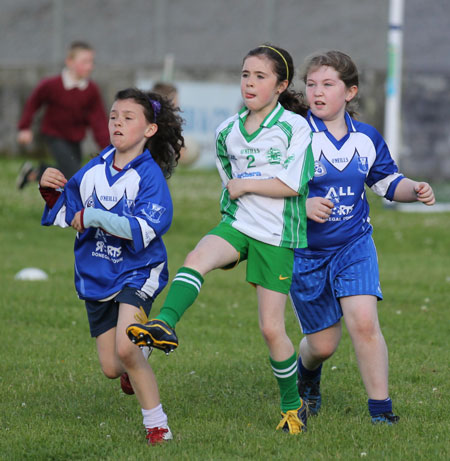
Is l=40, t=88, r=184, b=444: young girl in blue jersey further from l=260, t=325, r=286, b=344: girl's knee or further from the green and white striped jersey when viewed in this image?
l=260, t=325, r=286, b=344: girl's knee

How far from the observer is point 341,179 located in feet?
17.0

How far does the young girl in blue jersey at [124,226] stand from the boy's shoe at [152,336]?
46cm

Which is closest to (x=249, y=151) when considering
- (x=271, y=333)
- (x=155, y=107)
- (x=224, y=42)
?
(x=155, y=107)

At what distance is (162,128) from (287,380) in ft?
5.25

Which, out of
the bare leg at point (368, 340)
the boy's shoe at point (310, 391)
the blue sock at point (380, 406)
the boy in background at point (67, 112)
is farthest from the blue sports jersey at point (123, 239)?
the boy in background at point (67, 112)

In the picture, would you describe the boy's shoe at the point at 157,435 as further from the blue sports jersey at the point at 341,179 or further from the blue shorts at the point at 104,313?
the blue sports jersey at the point at 341,179

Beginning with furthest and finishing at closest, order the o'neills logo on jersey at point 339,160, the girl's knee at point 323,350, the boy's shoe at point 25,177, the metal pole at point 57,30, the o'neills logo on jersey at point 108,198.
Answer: the metal pole at point 57,30, the boy's shoe at point 25,177, the girl's knee at point 323,350, the o'neills logo on jersey at point 339,160, the o'neills logo on jersey at point 108,198

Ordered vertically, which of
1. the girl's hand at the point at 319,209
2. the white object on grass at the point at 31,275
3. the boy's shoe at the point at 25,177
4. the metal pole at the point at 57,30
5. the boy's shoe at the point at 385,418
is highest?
the metal pole at the point at 57,30

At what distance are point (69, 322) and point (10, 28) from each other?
19.8 m

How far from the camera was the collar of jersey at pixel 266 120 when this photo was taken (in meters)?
4.93

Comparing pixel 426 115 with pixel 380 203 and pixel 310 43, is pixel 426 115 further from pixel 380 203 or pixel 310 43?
pixel 380 203

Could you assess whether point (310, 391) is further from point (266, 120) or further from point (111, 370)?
point (266, 120)

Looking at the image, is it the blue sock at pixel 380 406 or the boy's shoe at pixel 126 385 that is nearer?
the blue sock at pixel 380 406

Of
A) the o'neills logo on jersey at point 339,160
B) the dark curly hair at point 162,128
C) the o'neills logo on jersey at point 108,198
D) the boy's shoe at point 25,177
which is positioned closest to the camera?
the o'neills logo on jersey at point 108,198
